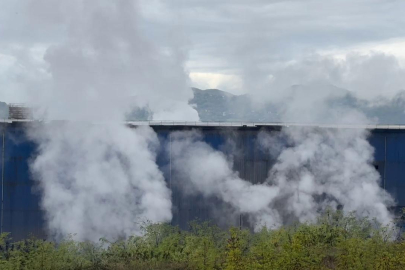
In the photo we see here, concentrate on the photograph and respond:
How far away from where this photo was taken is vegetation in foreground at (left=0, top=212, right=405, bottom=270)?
23969 millimetres

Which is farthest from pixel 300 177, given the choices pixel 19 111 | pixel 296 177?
pixel 19 111

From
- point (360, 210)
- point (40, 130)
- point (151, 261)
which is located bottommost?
point (151, 261)

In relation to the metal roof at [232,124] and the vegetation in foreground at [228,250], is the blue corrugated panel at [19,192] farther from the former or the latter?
the metal roof at [232,124]

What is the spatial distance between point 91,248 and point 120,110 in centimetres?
926

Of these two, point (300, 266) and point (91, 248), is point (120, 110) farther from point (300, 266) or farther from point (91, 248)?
point (300, 266)

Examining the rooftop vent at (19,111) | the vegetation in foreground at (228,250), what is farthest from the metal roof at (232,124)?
the vegetation in foreground at (228,250)

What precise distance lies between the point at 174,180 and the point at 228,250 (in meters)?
7.37

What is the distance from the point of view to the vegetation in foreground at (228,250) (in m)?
24.0

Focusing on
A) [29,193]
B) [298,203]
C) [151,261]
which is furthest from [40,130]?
[298,203]

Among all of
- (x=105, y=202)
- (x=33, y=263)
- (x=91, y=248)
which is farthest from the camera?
(x=105, y=202)

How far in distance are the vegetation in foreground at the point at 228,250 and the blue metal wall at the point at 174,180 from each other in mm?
939

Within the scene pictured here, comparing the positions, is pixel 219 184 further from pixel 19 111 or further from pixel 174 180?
pixel 19 111

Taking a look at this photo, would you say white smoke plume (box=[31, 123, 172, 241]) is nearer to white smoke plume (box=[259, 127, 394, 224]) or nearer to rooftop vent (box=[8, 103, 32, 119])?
rooftop vent (box=[8, 103, 32, 119])

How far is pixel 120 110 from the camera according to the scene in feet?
119
